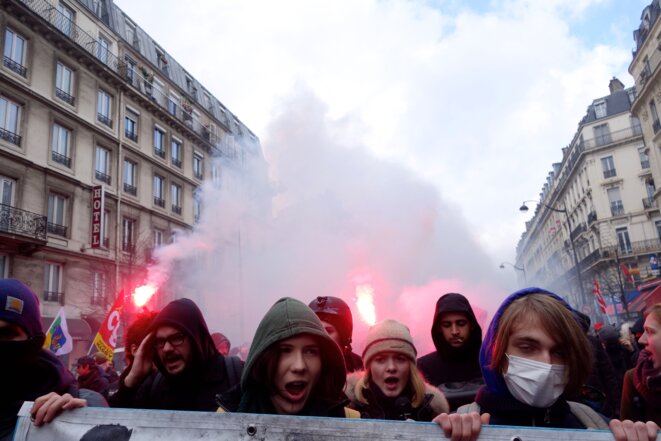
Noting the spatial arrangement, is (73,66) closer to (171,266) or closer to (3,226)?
(3,226)

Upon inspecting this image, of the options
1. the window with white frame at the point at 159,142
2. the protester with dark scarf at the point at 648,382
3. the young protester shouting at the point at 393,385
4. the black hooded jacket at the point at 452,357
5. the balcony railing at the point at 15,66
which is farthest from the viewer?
the window with white frame at the point at 159,142

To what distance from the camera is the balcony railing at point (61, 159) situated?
2052 centimetres

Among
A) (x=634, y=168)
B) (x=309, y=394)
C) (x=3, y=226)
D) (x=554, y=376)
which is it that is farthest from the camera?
(x=634, y=168)

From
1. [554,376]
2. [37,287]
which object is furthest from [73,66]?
[554,376]

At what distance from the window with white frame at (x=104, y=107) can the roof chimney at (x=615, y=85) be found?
43.7 meters

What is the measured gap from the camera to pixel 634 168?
1591 inches

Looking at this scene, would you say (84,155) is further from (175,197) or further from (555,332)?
(555,332)

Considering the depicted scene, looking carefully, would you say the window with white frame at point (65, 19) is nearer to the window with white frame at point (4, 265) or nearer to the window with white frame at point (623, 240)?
the window with white frame at point (4, 265)

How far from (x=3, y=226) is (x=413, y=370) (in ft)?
63.0

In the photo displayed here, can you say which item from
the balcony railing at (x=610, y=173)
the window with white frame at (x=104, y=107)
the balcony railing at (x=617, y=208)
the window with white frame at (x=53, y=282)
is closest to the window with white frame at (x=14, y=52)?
the window with white frame at (x=104, y=107)

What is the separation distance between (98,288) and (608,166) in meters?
41.8

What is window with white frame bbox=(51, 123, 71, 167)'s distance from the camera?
2066 cm

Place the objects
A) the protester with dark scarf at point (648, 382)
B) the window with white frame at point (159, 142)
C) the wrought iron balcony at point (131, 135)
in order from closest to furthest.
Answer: the protester with dark scarf at point (648, 382), the wrought iron balcony at point (131, 135), the window with white frame at point (159, 142)

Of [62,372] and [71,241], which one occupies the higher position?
[71,241]
